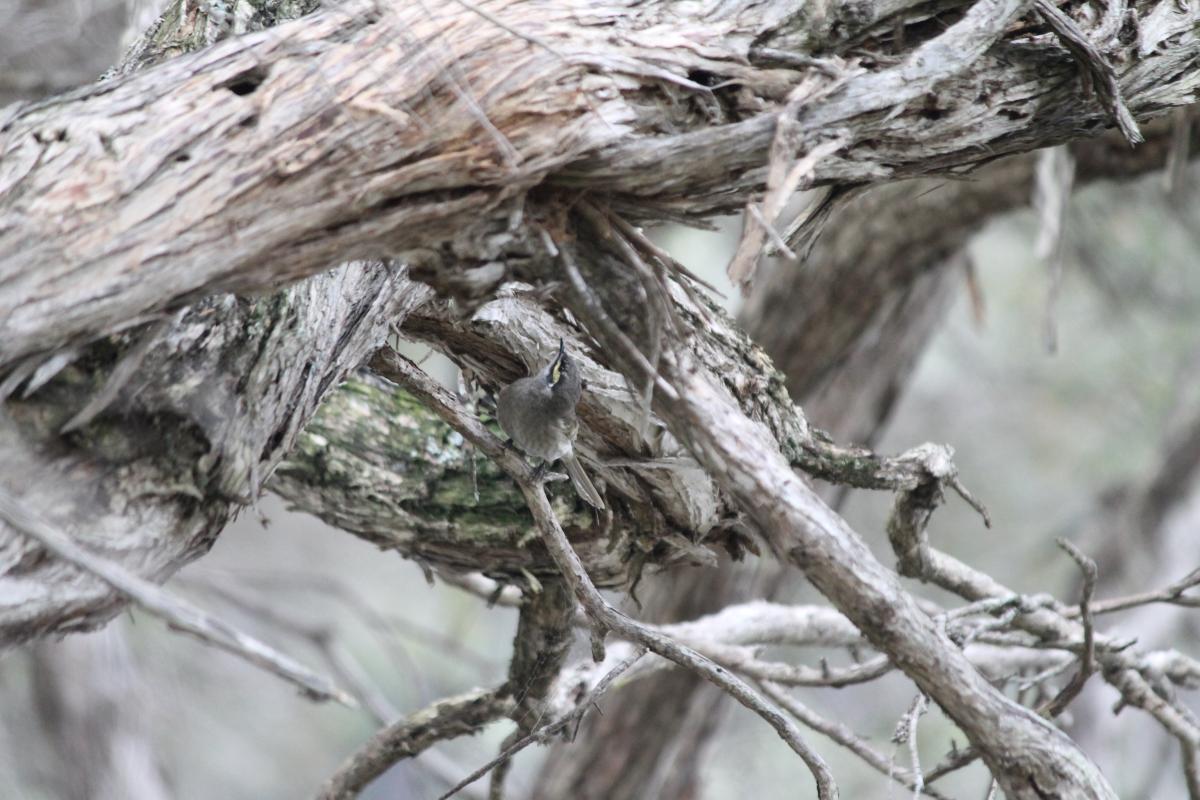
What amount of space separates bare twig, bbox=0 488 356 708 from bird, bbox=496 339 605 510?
0.96 meters

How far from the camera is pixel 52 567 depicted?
1.28 meters

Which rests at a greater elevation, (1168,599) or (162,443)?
(162,443)

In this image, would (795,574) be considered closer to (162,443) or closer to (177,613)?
(162,443)

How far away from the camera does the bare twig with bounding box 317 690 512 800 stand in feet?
8.29

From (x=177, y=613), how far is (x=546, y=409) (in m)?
1.06

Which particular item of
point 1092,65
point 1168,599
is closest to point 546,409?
point 1092,65

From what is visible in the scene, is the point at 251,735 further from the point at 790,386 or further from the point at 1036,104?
the point at 1036,104

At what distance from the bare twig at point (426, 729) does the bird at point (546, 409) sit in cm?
75

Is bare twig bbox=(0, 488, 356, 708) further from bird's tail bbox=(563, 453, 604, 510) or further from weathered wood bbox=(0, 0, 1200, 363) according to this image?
bird's tail bbox=(563, 453, 604, 510)

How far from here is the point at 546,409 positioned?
1948mm

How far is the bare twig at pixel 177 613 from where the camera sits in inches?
36.9

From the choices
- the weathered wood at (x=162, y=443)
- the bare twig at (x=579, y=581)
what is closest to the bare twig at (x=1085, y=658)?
the bare twig at (x=579, y=581)

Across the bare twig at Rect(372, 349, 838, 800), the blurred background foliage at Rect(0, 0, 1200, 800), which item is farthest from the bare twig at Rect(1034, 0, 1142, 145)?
the blurred background foliage at Rect(0, 0, 1200, 800)

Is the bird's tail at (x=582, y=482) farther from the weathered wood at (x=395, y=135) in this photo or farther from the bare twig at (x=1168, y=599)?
the bare twig at (x=1168, y=599)
